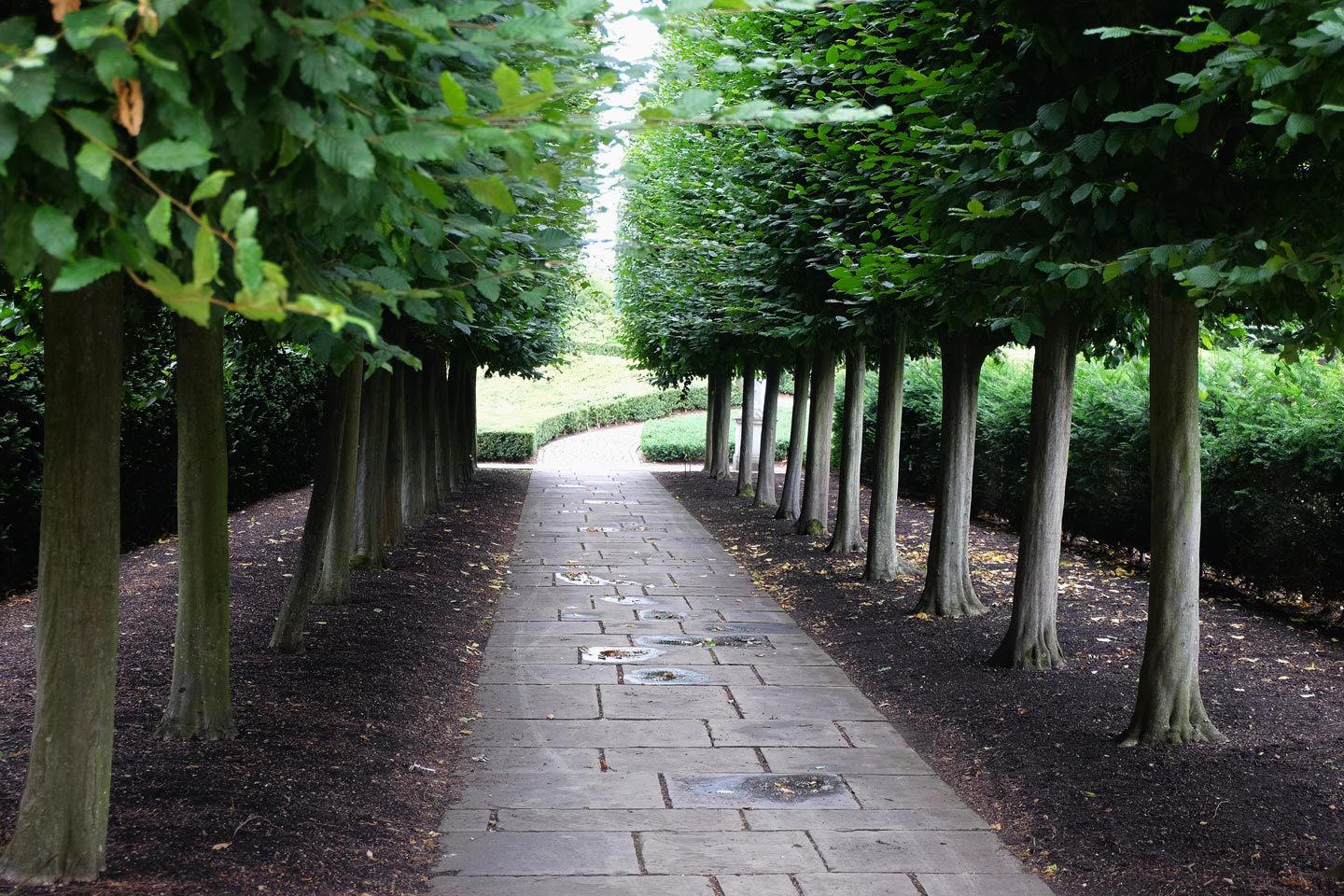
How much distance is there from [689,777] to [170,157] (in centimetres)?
437

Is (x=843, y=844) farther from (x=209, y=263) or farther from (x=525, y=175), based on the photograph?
(x=209, y=263)

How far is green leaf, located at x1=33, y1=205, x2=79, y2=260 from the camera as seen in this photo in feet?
7.22

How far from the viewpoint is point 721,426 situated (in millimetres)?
26500

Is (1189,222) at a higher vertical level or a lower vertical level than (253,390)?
higher

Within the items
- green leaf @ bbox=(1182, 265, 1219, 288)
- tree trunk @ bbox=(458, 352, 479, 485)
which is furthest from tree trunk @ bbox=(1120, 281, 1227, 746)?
tree trunk @ bbox=(458, 352, 479, 485)

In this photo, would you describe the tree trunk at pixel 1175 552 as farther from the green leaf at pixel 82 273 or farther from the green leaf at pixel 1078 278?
the green leaf at pixel 82 273

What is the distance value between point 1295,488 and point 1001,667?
11.7 ft

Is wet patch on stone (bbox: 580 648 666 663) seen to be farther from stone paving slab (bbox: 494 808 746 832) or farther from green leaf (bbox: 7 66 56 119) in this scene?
green leaf (bbox: 7 66 56 119)

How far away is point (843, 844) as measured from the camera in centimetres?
486

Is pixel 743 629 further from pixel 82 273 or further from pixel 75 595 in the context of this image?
pixel 82 273

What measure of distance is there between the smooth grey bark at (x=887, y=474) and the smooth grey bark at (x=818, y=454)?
12.2 feet

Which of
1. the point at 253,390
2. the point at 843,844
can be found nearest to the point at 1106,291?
the point at 843,844

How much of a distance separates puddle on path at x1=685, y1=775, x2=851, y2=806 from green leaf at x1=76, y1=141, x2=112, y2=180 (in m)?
4.19

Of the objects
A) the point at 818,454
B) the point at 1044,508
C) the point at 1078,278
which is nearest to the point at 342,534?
the point at 1044,508
